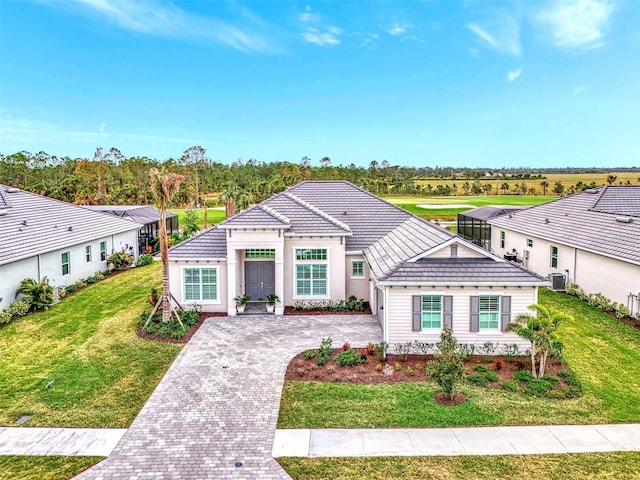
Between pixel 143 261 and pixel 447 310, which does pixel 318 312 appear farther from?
pixel 143 261

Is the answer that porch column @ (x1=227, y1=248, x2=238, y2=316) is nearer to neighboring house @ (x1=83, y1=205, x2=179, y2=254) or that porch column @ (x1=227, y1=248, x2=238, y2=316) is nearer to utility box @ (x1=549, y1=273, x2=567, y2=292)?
utility box @ (x1=549, y1=273, x2=567, y2=292)

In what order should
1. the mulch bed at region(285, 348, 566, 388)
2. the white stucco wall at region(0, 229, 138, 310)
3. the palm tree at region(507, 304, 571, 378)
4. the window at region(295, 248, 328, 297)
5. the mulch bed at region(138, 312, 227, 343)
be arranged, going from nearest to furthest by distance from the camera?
1. the palm tree at region(507, 304, 571, 378)
2. the mulch bed at region(285, 348, 566, 388)
3. the mulch bed at region(138, 312, 227, 343)
4. the white stucco wall at region(0, 229, 138, 310)
5. the window at region(295, 248, 328, 297)

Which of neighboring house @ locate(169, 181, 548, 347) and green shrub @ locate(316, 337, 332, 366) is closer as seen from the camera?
green shrub @ locate(316, 337, 332, 366)

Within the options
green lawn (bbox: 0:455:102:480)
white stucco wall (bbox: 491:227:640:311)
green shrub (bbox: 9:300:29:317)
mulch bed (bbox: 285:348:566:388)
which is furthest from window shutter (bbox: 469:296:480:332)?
green shrub (bbox: 9:300:29:317)

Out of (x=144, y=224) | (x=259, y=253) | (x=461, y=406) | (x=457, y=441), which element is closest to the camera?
(x=457, y=441)

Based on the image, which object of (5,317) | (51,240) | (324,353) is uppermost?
(51,240)

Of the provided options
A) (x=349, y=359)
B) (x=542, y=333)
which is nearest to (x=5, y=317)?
(x=349, y=359)

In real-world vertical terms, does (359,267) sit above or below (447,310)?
above
